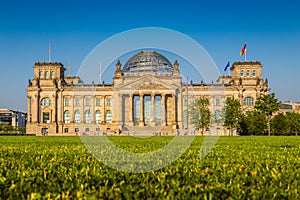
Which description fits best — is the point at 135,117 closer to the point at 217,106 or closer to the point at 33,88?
the point at 217,106

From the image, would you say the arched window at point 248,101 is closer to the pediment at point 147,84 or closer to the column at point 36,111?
the pediment at point 147,84

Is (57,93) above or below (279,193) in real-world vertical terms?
above

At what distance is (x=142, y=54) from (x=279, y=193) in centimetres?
12511

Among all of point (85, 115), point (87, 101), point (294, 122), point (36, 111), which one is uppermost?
point (87, 101)

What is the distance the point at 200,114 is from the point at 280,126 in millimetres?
19105

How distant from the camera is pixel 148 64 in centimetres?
12488

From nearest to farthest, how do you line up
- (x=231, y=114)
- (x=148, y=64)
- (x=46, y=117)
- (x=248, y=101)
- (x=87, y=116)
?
(x=231, y=114)
(x=148, y=64)
(x=248, y=101)
(x=46, y=117)
(x=87, y=116)

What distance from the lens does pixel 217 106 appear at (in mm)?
121812

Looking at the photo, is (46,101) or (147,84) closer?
(147,84)

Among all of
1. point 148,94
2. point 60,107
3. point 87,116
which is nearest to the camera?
point 148,94

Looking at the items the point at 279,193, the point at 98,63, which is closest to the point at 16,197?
the point at 279,193

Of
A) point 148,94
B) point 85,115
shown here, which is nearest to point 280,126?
point 148,94

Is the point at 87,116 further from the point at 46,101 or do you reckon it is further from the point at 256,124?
the point at 256,124

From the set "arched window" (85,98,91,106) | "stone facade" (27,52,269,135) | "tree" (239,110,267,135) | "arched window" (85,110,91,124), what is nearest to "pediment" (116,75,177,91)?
"stone facade" (27,52,269,135)
